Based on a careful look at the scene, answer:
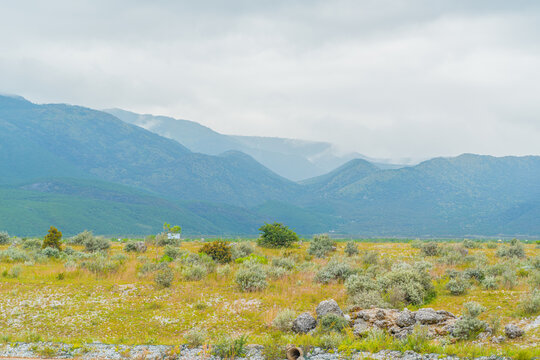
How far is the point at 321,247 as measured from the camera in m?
35.6

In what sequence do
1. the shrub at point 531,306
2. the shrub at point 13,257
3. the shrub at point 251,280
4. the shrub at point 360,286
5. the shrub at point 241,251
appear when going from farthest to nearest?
the shrub at point 241,251, the shrub at point 13,257, the shrub at point 251,280, the shrub at point 360,286, the shrub at point 531,306

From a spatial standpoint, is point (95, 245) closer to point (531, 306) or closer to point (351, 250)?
point (351, 250)

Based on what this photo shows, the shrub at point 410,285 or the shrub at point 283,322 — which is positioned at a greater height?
the shrub at point 410,285

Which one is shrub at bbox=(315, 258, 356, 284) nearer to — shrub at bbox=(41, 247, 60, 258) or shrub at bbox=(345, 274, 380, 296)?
shrub at bbox=(345, 274, 380, 296)

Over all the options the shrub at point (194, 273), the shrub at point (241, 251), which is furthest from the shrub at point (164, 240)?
the shrub at point (194, 273)

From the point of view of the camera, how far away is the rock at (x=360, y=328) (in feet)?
42.1

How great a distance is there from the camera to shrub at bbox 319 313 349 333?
44.5 ft

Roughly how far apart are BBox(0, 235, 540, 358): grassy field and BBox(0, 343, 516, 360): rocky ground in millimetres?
447

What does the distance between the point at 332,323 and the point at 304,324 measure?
1070 millimetres

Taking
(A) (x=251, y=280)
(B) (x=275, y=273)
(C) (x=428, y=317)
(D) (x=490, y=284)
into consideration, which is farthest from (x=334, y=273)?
(C) (x=428, y=317)

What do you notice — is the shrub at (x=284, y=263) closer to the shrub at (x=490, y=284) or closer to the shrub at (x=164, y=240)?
the shrub at (x=490, y=284)

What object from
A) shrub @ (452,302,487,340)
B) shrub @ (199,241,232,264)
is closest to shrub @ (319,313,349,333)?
shrub @ (452,302,487,340)

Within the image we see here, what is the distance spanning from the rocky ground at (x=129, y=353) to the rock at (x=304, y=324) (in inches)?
93.8

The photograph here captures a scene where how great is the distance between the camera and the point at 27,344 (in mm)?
12328
